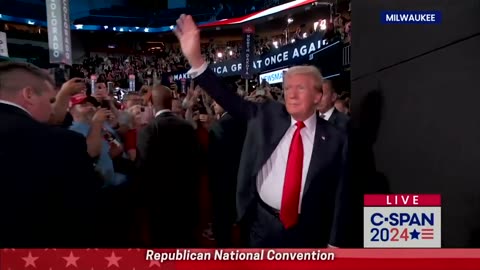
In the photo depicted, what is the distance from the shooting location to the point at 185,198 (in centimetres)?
173

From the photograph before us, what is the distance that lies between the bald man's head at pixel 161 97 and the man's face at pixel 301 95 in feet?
1.36

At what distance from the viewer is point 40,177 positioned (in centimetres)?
155

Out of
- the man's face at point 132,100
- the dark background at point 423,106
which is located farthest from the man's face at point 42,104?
the dark background at point 423,106

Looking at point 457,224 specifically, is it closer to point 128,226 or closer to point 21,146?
point 128,226

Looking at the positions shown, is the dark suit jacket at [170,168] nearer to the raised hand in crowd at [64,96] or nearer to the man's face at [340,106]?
the raised hand in crowd at [64,96]

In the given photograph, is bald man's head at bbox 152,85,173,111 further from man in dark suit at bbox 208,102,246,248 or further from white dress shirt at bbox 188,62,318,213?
white dress shirt at bbox 188,62,318,213

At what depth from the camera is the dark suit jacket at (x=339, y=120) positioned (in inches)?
67.9

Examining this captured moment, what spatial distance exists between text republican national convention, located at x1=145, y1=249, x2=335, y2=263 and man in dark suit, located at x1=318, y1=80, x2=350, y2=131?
0.47 meters

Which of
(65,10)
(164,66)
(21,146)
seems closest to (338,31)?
→ (164,66)

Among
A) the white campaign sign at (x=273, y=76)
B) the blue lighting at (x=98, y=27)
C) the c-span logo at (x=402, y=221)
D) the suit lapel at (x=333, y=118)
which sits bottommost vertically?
the c-span logo at (x=402, y=221)

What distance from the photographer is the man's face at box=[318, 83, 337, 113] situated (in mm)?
1695

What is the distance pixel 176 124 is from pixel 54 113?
1.35 ft

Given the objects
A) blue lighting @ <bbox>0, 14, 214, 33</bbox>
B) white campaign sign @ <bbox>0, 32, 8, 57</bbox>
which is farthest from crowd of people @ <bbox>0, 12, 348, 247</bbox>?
white campaign sign @ <bbox>0, 32, 8, 57</bbox>

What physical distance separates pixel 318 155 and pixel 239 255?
0.46 metres
